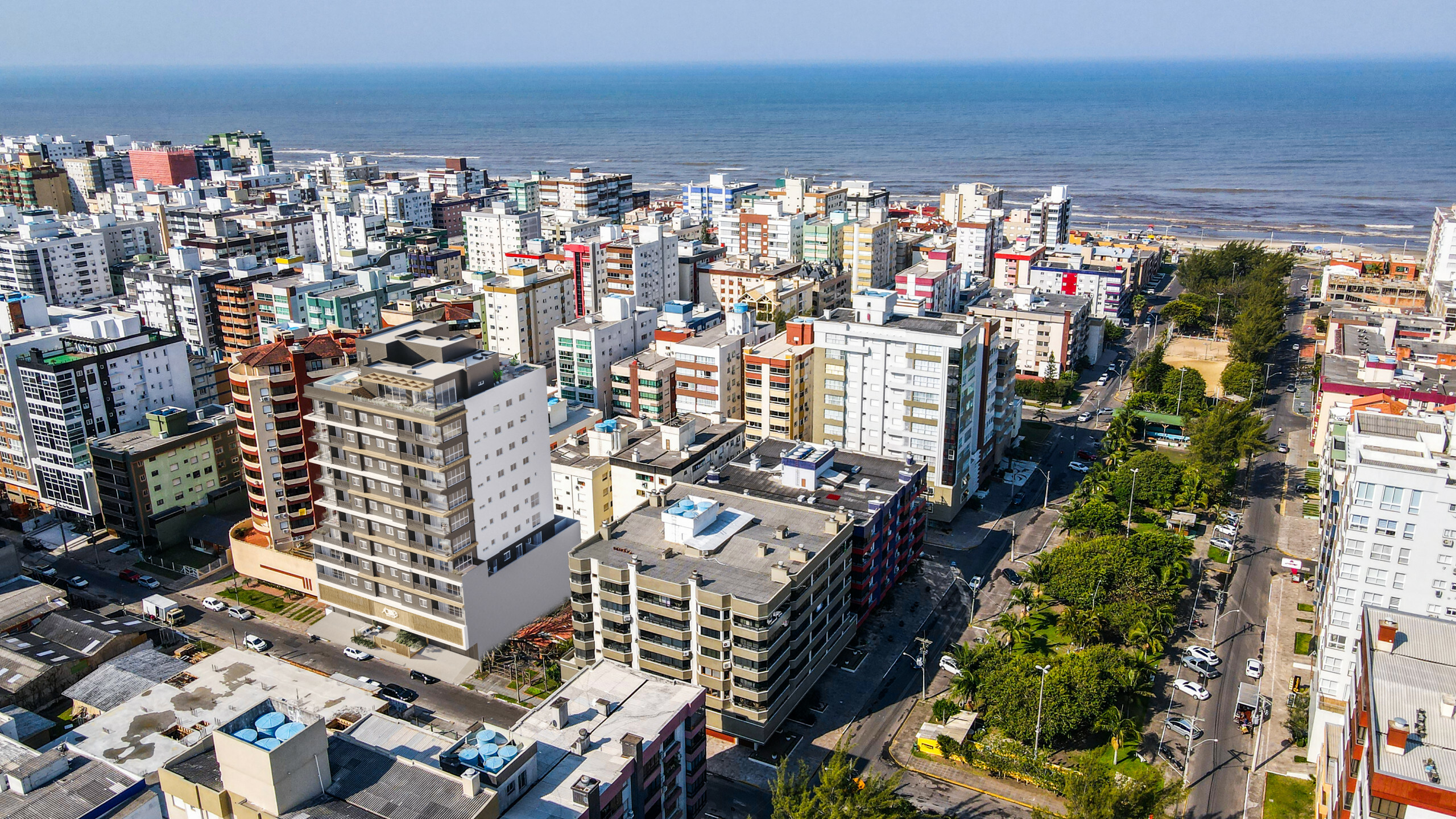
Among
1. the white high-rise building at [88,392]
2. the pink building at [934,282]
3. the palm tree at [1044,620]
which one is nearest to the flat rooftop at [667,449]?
the palm tree at [1044,620]

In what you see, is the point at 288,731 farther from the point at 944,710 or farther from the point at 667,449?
the point at 667,449

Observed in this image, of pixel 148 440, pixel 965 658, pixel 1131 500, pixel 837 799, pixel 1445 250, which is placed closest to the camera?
pixel 837 799

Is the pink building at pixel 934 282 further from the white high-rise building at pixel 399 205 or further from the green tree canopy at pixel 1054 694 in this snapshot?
the white high-rise building at pixel 399 205

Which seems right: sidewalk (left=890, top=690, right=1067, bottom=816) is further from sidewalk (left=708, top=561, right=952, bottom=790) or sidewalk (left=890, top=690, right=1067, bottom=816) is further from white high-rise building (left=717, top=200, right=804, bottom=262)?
white high-rise building (left=717, top=200, right=804, bottom=262)

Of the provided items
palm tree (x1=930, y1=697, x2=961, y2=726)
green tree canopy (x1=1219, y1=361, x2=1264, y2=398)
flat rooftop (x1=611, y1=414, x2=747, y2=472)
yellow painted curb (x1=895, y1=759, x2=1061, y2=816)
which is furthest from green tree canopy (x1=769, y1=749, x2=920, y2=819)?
green tree canopy (x1=1219, y1=361, x2=1264, y2=398)

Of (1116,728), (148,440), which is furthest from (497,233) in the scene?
(1116,728)
